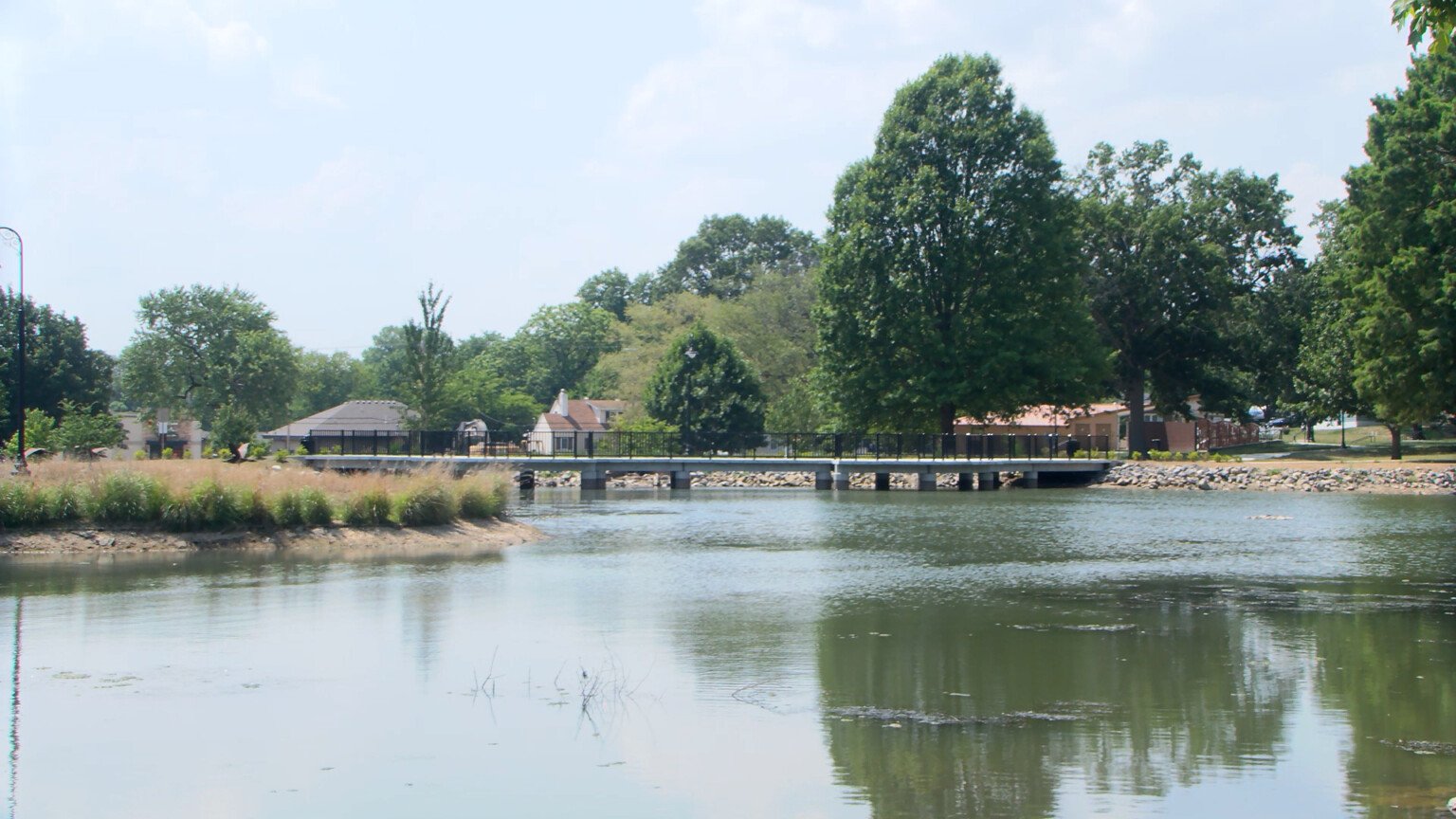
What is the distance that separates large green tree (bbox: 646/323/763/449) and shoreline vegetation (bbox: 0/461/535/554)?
40601 millimetres

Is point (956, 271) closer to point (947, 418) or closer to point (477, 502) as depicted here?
point (947, 418)

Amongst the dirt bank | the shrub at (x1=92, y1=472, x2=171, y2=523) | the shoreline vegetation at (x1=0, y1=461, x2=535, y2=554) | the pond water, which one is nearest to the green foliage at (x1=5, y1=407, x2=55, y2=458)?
the shoreline vegetation at (x1=0, y1=461, x2=535, y2=554)

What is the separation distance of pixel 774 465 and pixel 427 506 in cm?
2944

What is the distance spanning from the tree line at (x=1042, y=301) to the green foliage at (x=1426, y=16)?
4492 cm

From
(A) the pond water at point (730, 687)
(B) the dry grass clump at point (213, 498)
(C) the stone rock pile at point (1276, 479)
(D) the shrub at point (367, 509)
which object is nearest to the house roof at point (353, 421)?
(C) the stone rock pile at point (1276, 479)

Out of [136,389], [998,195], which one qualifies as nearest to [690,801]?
[998,195]

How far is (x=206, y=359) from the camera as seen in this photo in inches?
3883

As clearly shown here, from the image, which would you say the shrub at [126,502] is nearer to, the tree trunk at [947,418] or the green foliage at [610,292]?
the tree trunk at [947,418]

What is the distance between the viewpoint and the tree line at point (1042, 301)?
51.6m

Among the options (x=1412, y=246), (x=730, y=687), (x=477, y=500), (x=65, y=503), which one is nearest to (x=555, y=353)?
(x=1412, y=246)

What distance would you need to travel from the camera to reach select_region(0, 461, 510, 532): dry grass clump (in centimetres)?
2627

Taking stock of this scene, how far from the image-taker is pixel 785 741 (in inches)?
432

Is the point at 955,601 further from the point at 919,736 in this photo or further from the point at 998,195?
the point at 998,195

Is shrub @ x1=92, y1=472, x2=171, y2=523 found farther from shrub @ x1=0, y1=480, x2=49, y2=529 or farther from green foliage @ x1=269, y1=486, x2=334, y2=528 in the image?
green foliage @ x1=269, y1=486, x2=334, y2=528
